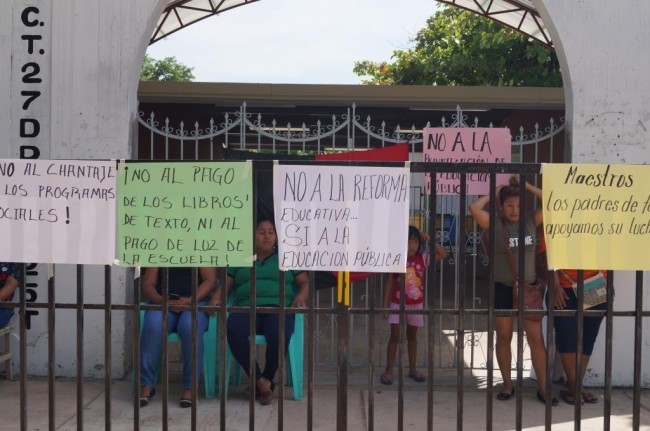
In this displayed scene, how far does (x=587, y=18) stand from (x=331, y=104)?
5239 mm

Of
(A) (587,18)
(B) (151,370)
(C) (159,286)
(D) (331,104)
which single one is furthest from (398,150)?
(D) (331,104)

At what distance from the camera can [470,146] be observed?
22.7ft

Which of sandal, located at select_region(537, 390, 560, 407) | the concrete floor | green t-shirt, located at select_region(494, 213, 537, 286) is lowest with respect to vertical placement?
the concrete floor

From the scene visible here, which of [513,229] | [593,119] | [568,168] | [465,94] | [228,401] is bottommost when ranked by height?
[228,401]

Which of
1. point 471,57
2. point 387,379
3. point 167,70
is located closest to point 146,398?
point 387,379

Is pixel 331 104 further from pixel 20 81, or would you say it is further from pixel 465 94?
pixel 20 81

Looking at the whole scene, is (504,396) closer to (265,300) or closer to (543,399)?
(543,399)

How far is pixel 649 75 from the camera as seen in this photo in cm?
716

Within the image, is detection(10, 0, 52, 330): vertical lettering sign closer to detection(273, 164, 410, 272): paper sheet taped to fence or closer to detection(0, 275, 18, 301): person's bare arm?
detection(0, 275, 18, 301): person's bare arm

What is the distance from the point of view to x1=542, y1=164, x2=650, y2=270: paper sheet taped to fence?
454 centimetres

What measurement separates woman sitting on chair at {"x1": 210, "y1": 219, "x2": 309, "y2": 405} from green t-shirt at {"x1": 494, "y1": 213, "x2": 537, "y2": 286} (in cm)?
164

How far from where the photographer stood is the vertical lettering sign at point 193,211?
180 inches

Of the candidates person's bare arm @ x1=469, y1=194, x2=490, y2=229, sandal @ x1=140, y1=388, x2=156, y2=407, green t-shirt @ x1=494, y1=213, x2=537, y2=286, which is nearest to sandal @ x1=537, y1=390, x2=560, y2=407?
green t-shirt @ x1=494, y1=213, x2=537, y2=286

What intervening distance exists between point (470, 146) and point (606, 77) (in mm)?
1450
